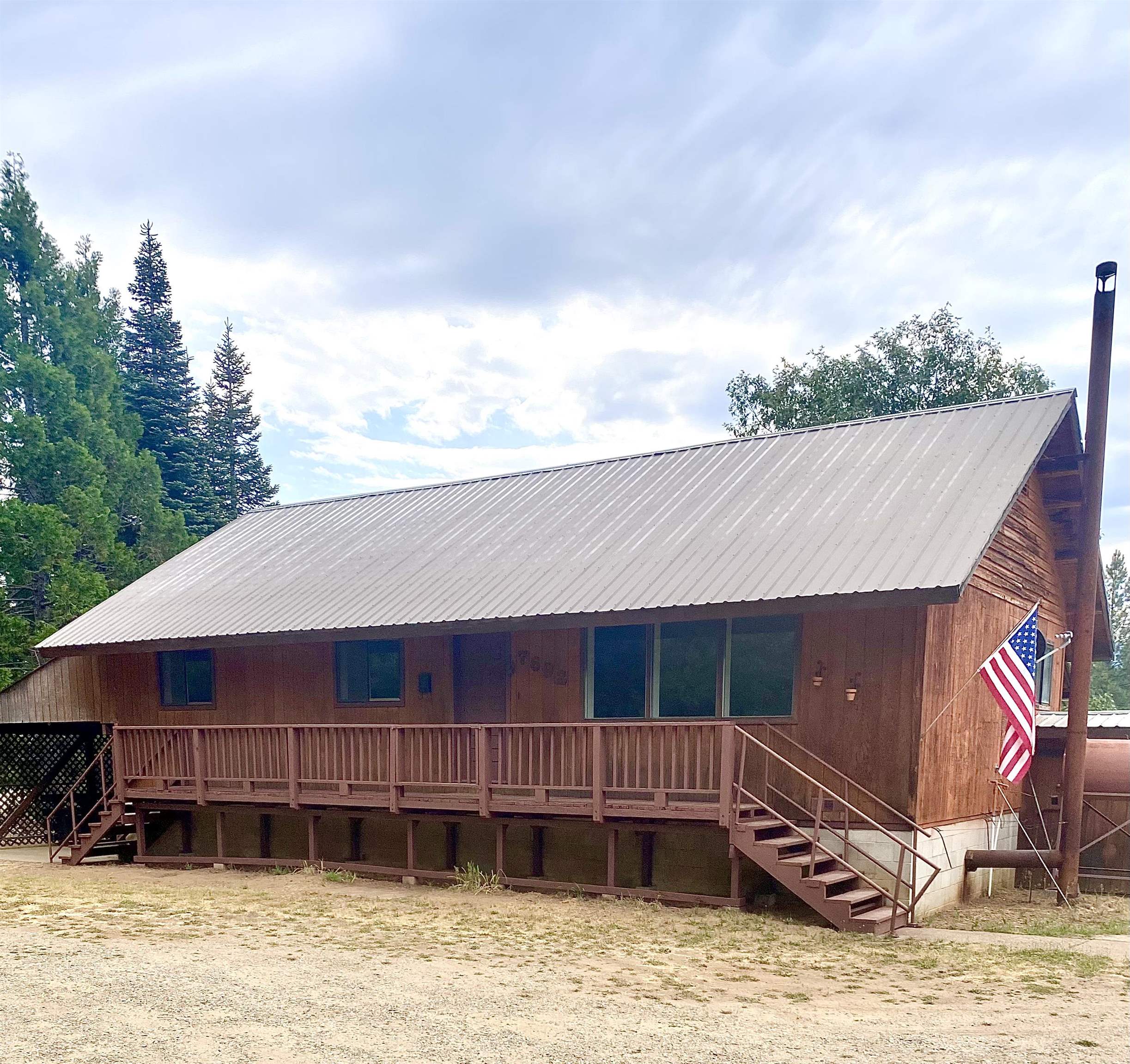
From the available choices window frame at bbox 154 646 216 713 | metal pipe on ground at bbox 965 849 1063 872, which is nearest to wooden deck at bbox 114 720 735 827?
window frame at bbox 154 646 216 713

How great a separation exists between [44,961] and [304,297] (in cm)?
5026

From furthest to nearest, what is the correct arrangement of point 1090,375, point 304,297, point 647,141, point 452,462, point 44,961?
1. point 452,462
2. point 304,297
3. point 647,141
4. point 1090,375
5. point 44,961

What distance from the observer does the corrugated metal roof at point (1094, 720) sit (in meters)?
15.1

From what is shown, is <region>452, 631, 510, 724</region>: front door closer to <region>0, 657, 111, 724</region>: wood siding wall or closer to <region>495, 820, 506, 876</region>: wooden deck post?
<region>495, 820, 506, 876</region>: wooden deck post

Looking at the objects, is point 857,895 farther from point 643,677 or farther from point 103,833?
point 103,833

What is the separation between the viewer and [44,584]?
29.0 metres

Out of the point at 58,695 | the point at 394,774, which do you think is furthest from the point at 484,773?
the point at 58,695

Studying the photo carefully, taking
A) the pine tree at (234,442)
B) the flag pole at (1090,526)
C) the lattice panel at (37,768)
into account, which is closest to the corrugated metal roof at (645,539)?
the flag pole at (1090,526)

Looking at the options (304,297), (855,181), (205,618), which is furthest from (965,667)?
(304,297)

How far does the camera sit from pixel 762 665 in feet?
39.7

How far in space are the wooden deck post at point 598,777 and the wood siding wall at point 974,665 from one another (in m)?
3.43

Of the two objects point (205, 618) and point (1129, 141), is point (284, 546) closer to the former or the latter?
point (205, 618)

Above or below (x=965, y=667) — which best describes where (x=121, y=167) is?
above

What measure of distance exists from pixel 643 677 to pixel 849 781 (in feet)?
9.35
